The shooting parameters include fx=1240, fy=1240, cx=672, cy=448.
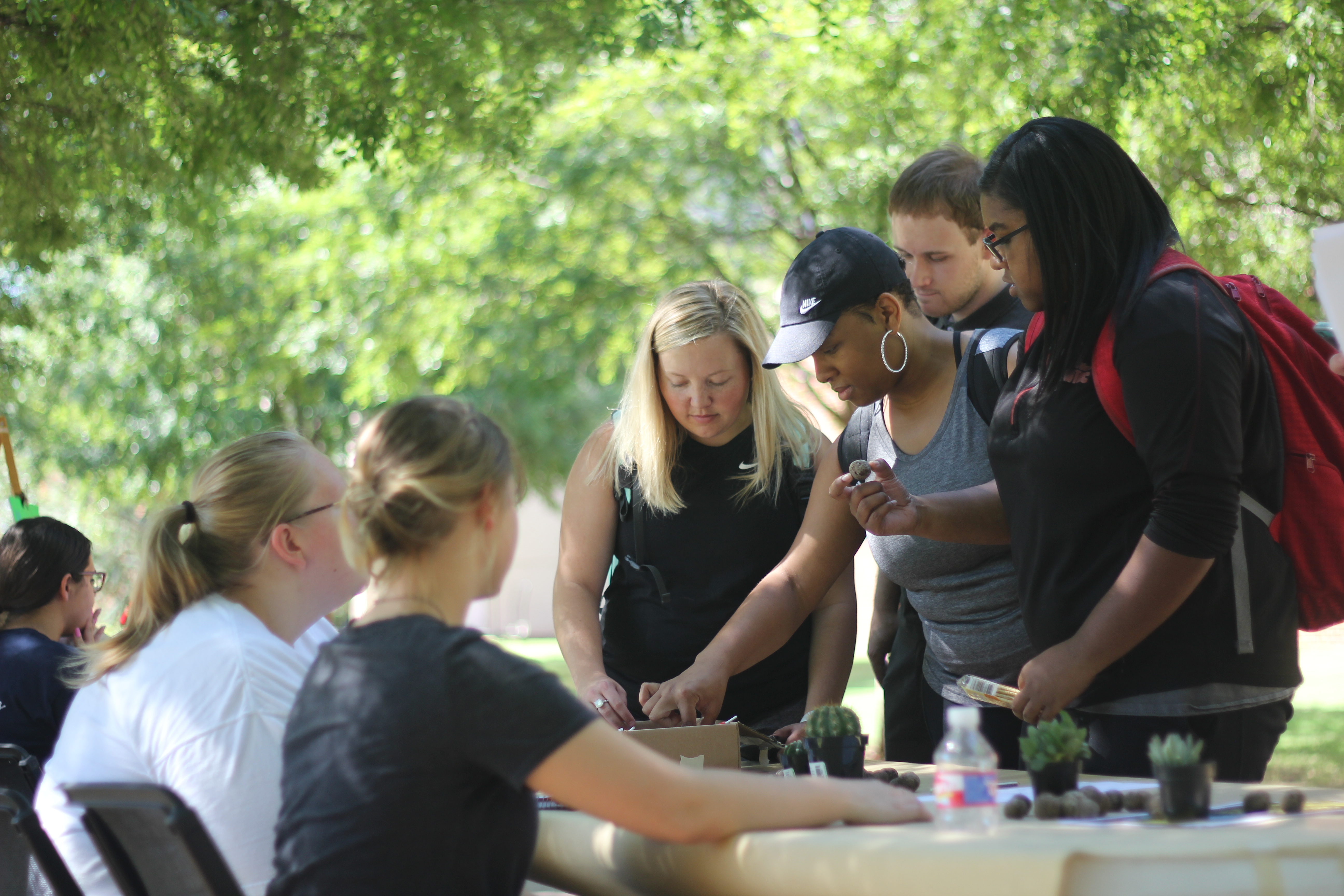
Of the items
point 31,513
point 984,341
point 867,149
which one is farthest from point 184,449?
point 984,341

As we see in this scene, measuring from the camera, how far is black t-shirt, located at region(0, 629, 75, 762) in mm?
3348

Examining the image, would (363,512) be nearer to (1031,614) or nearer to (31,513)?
(1031,614)

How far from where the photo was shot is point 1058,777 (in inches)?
71.2

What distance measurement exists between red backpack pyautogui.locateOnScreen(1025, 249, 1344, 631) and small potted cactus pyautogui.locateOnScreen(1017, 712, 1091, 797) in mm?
478

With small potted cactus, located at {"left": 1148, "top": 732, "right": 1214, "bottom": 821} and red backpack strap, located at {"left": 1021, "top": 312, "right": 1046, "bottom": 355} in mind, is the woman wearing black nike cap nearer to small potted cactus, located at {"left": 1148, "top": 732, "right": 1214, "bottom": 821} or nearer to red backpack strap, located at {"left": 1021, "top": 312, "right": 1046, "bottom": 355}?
red backpack strap, located at {"left": 1021, "top": 312, "right": 1046, "bottom": 355}

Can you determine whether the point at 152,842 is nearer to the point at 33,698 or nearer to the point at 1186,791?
the point at 1186,791

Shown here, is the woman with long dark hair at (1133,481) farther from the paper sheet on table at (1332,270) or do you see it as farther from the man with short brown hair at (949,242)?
the man with short brown hair at (949,242)

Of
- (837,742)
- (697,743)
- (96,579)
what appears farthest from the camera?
(96,579)

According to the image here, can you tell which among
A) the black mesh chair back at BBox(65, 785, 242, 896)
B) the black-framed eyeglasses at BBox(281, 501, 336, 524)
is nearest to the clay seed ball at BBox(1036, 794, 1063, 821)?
the black mesh chair back at BBox(65, 785, 242, 896)

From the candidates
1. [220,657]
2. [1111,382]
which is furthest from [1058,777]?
[220,657]

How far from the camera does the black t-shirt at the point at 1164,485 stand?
2.01 metres

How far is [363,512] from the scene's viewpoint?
69.0 inches

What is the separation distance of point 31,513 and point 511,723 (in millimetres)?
3853

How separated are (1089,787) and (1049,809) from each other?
24 cm
